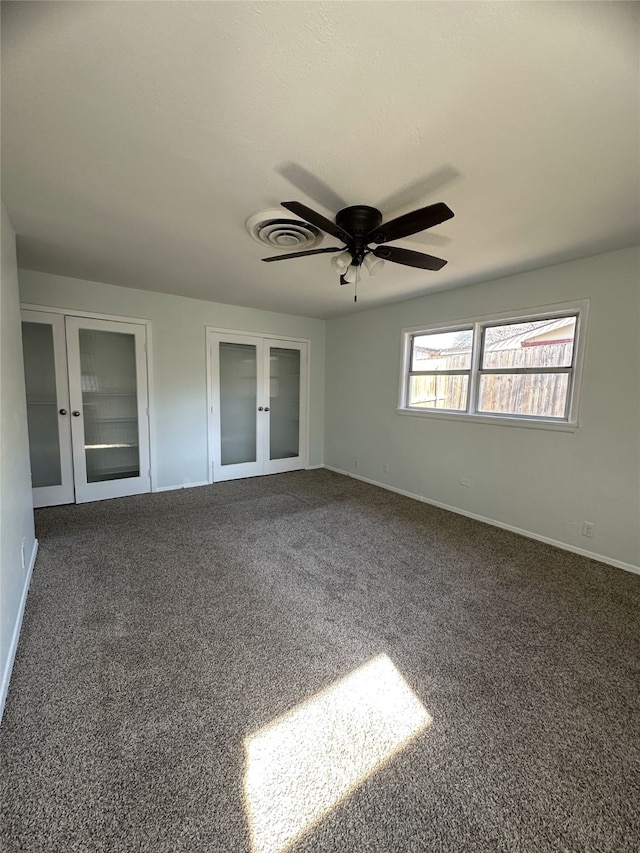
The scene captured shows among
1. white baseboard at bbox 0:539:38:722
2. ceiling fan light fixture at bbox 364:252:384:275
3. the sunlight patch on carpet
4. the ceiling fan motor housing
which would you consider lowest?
the sunlight patch on carpet

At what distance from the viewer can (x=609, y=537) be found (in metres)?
2.76

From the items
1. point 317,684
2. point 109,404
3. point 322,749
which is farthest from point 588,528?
point 109,404

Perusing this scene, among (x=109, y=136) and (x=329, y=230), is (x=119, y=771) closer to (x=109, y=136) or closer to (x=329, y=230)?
(x=329, y=230)

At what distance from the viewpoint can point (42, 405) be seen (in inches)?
141

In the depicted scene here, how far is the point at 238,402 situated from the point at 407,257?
3.32 m

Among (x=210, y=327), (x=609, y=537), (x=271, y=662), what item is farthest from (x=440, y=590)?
(x=210, y=327)

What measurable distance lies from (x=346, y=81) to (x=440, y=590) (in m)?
2.73

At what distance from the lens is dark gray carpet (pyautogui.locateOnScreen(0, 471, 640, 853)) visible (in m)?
1.08

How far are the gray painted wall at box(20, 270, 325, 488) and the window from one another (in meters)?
2.32

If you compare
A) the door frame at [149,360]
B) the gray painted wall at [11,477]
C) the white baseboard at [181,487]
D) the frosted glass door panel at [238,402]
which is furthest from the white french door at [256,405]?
the gray painted wall at [11,477]

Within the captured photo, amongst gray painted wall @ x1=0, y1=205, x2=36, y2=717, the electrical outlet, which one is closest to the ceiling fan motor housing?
gray painted wall @ x1=0, y1=205, x2=36, y2=717

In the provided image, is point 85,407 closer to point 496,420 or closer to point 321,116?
point 321,116

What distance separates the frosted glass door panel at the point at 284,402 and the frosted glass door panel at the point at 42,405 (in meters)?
2.57

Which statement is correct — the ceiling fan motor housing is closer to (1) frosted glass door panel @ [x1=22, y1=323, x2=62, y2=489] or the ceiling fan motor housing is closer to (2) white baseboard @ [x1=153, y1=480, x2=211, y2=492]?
(1) frosted glass door panel @ [x1=22, y1=323, x2=62, y2=489]
